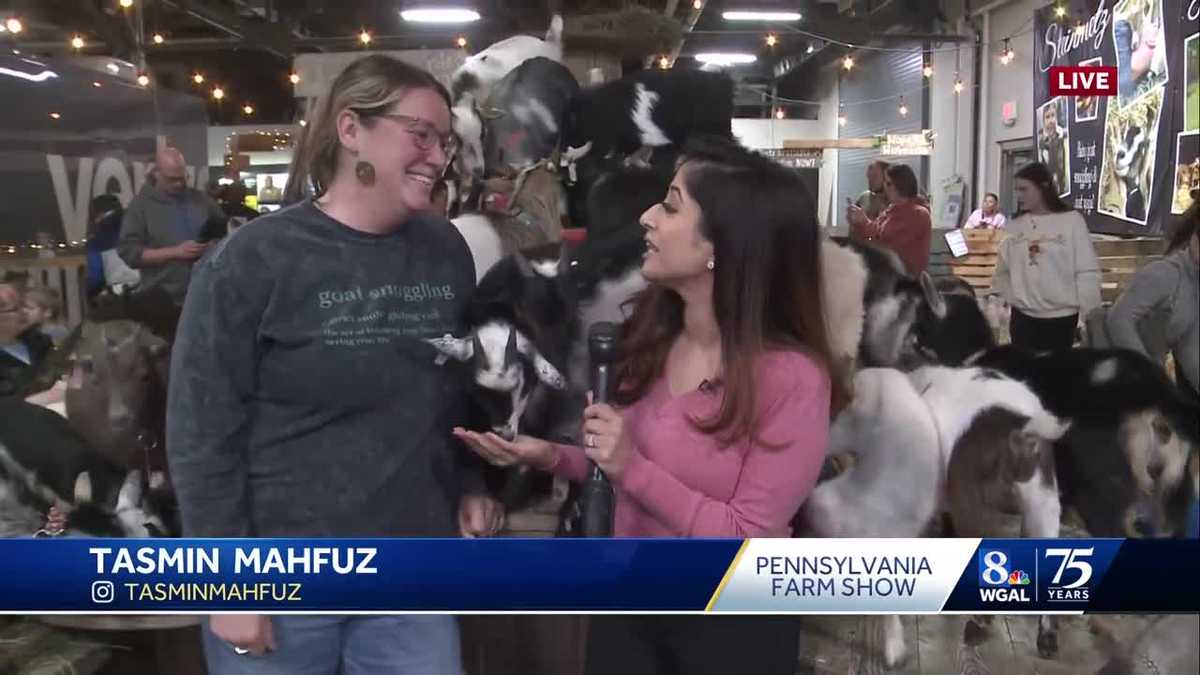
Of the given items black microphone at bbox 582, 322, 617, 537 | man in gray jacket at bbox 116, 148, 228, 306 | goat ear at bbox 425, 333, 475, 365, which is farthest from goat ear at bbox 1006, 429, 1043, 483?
man in gray jacket at bbox 116, 148, 228, 306

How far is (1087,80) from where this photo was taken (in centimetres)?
164

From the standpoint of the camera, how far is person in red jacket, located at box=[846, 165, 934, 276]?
164 cm

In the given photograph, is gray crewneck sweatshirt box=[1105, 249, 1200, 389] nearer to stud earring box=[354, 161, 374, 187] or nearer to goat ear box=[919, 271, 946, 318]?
goat ear box=[919, 271, 946, 318]

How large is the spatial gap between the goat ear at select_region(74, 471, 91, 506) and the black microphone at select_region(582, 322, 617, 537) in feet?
2.67

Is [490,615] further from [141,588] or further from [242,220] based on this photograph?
[242,220]

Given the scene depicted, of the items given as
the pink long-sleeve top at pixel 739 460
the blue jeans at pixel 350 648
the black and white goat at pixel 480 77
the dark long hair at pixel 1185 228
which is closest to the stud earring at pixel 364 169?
the black and white goat at pixel 480 77

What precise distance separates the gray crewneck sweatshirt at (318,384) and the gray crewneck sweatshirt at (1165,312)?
1033 mm

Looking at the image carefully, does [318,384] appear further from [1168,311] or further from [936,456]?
[1168,311]

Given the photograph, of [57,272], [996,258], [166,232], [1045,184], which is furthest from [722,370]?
[57,272]

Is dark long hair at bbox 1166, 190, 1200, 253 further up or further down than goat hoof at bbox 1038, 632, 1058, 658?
further up

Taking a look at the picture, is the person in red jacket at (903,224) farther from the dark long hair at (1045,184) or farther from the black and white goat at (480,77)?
the black and white goat at (480,77)

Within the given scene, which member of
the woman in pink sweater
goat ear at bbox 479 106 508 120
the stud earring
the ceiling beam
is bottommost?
the woman in pink sweater

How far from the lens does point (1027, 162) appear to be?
1678 mm

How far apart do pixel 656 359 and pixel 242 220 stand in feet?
2.15
